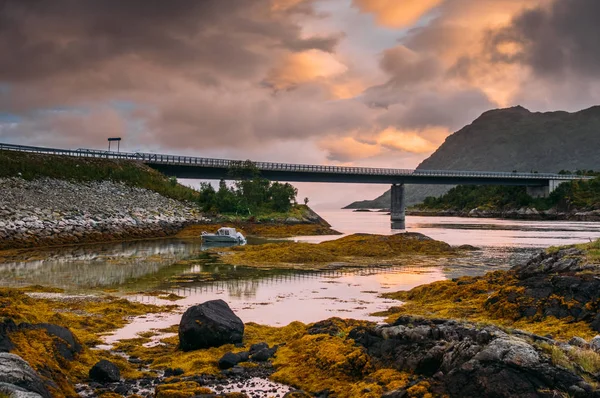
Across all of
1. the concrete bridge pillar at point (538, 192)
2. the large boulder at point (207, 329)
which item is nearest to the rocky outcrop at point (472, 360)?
the large boulder at point (207, 329)

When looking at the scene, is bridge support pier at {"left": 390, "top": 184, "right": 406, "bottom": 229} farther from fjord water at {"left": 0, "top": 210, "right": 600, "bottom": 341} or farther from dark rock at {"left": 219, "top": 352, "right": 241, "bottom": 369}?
dark rock at {"left": 219, "top": 352, "right": 241, "bottom": 369}

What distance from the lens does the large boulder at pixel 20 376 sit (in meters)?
9.01

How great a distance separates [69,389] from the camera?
1109 centimetres

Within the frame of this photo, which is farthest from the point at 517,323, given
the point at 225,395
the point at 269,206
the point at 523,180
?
the point at 523,180

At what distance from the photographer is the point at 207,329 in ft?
48.3

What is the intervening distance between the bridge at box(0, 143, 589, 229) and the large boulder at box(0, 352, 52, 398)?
83.8 m

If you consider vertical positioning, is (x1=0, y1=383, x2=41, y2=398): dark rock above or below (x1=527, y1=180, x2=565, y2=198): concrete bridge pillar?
below

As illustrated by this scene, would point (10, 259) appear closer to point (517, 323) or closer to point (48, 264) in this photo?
point (48, 264)

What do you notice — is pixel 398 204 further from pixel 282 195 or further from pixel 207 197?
pixel 207 197

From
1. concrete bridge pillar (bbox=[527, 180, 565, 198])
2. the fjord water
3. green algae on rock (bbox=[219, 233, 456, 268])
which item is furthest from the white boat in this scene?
concrete bridge pillar (bbox=[527, 180, 565, 198])

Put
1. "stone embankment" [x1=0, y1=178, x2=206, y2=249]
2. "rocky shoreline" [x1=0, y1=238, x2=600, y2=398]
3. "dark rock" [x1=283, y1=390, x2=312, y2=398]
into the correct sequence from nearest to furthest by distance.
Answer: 1. "rocky shoreline" [x1=0, y1=238, x2=600, y2=398]
2. "dark rock" [x1=283, y1=390, x2=312, y2=398]
3. "stone embankment" [x1=0, y1=178, x2=206, y2=249]

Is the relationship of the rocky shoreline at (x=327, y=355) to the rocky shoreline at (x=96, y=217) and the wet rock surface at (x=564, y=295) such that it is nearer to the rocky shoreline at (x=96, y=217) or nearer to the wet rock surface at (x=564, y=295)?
the wet rock surface at (x=564, y=295)

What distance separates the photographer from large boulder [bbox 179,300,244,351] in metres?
14.5

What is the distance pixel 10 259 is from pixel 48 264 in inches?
225
